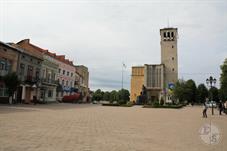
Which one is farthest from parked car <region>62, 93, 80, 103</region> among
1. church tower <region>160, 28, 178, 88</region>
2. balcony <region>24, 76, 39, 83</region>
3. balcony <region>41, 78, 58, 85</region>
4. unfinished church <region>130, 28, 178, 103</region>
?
church tower <region>160, 28, 178, 88</region>

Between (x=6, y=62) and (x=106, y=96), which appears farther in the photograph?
(x=106, y=96)

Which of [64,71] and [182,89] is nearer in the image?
[64,71]

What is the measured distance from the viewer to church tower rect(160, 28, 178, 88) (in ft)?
286

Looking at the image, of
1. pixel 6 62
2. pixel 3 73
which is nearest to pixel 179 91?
pixel 6 62

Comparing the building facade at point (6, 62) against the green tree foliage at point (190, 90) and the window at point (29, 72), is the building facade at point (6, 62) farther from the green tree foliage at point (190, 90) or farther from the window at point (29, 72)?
the green tree foliage at point (190, 90)

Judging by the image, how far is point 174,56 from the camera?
87125 mm

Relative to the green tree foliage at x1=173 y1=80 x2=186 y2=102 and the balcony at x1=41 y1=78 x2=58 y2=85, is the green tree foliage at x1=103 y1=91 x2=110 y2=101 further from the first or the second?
the balcony at x1=41 y1=78 x2=58 y2=85

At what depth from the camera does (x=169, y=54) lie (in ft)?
288

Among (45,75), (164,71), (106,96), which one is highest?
(164,71)

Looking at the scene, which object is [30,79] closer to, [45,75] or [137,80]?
[45,75]

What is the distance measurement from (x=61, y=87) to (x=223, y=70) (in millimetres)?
32596

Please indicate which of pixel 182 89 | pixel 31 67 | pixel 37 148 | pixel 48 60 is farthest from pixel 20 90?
pixel 182 89

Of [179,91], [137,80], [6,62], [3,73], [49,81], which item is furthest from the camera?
[137,80]

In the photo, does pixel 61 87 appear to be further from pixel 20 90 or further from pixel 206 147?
pixel 206 147
